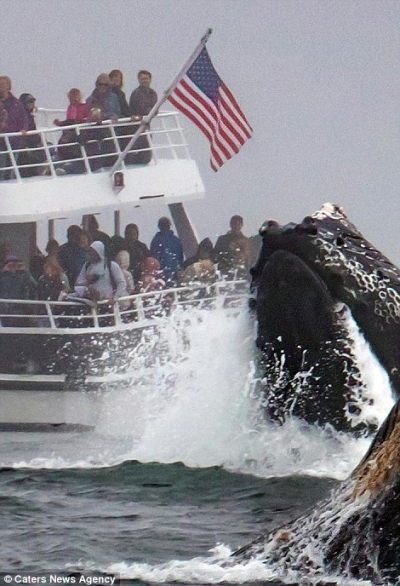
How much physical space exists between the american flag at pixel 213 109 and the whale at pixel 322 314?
11691 millimetres

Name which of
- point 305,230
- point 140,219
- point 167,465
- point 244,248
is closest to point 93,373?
point 244,248

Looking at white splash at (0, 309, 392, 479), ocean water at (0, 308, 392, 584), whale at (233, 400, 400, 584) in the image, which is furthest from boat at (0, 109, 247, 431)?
whale at (233, 400, 400, 584)

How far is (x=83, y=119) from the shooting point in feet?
75.1

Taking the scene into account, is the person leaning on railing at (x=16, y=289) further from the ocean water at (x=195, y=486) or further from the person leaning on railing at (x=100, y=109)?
the ocean water at (x=195, y=486)

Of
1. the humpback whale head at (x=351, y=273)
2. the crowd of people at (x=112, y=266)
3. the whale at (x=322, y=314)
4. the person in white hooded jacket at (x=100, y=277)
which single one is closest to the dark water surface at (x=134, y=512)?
the whale at (x=322, y=314)

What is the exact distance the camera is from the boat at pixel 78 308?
74.6ft

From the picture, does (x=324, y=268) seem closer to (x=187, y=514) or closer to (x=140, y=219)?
(x=187, y=514)

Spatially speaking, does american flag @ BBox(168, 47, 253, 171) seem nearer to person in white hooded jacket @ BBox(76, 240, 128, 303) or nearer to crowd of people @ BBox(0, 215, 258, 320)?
crowd of people @ BBox(0, 215, 258, 320)

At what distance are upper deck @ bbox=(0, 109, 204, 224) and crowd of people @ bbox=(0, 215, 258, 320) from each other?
48.9 inches

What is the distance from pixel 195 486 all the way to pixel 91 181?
48.5 feet

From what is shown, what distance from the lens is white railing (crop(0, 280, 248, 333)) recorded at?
2250 centimetres

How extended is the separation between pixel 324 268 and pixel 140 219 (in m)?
17.7

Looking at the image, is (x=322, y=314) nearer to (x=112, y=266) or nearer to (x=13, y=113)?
(x=112, y=266)

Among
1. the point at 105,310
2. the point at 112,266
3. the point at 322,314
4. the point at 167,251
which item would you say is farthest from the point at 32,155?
the point at 322,314
